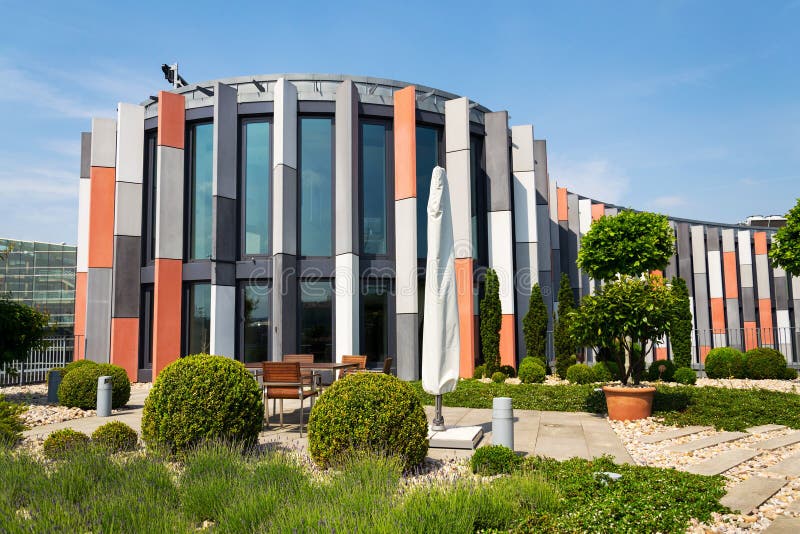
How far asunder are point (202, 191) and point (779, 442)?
1459 cm

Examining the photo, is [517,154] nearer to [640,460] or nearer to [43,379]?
[640,460]

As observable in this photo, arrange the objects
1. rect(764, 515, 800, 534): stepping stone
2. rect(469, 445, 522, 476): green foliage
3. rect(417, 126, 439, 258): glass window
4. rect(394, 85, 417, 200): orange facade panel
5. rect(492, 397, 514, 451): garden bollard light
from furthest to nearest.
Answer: rect(417, 126, 439, 258): glass window, rect(394, 85, 417, 200): orange facade panel, rect(492, 397, 514, 451): garden bollard light, rect(469, 445, 522, 476): green foliage, rect(764, 515, 800, 534): stepping stone

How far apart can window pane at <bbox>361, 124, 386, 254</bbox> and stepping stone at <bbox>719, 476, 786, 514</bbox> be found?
1107 centimetres

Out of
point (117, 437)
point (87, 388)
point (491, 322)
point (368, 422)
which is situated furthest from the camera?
point (491, 322)

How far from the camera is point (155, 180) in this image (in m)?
16.5

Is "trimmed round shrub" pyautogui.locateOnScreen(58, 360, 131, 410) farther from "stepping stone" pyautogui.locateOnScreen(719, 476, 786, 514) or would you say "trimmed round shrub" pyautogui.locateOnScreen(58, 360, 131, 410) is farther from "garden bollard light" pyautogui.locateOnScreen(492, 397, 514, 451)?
"stepping stone" pyautogui.locateOnScreen(719, 476, 786, 514)

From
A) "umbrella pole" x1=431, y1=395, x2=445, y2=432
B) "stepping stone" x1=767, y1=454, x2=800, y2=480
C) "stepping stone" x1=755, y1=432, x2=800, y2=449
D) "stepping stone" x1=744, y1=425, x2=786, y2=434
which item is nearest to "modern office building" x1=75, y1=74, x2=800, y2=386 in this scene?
"umbrella pole" x1=431, y1=395, x2=445, y2=432

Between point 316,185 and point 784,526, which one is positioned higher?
point 316,185

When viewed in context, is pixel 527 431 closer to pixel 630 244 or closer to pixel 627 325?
pixel 627 325

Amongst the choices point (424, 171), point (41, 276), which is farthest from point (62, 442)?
point (41, 276)

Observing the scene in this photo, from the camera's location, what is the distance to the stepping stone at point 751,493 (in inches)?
185

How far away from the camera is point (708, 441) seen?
287 inches

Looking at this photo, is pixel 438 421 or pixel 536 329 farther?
pixel 536 329

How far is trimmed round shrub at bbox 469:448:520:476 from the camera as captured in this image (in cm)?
543
